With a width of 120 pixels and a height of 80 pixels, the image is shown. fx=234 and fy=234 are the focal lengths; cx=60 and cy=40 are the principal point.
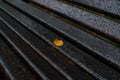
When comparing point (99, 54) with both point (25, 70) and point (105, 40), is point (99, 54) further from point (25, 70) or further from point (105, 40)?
point (25, 70)

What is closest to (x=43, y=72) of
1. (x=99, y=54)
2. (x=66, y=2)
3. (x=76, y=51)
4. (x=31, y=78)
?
(x=31, y=78)

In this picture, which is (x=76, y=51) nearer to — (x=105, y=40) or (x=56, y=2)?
(x=105, y=40)

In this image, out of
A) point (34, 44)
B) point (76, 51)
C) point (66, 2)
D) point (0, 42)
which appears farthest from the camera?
point (66, 2)

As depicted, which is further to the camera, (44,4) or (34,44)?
(44,4)

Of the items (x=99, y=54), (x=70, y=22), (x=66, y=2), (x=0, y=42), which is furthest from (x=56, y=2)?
(x=99, y=54)

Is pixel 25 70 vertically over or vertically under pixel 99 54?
under

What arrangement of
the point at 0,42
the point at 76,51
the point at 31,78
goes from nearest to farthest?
the point at 31,78, the point at 76,51, the point at 0,42
